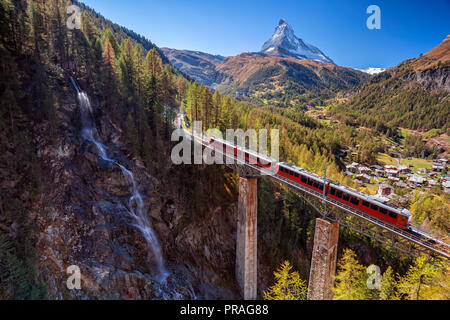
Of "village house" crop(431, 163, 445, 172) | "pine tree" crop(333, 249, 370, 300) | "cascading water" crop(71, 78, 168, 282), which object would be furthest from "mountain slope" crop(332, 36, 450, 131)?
"cascading water" crop(71, 78, 168, 282)

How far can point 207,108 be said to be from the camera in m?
42.6

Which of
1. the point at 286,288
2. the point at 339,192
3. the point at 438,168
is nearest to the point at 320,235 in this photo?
the point at 339,192

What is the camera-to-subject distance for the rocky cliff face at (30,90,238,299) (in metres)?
19.4

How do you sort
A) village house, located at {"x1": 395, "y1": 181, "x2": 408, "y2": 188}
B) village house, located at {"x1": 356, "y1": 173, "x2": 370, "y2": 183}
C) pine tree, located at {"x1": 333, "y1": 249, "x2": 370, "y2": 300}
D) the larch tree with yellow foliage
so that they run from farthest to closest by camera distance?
village house, located at {"x1": 356, "y1": 173, "x2": 370, "y2": 183}
village house, located at {"x1": 395, "y1": 181, "x2": 408, "y2": 188}
the larch tree with yellow foliage
pine tree, located at {"x1": 333, "y1": 249, "x2": 370, "y2": 300}

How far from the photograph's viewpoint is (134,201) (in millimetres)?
26406

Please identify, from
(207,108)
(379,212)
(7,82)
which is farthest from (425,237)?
(7,82)

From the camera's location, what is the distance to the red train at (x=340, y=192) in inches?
706

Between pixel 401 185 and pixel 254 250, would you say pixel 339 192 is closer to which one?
pixel 254 250

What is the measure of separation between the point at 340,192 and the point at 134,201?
947 inches

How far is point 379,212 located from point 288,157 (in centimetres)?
2919

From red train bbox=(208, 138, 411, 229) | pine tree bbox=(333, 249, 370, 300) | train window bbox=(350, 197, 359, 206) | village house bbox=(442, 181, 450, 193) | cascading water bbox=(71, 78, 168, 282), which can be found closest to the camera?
pine tree bbox=(333, 249, 370, 300)

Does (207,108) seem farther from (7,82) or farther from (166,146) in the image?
(7,82)

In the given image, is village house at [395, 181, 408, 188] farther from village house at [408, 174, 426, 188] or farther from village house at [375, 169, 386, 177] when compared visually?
village house at [375, 169, 386, 177]

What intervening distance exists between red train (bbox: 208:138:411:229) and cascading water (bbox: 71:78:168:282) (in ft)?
49.0
